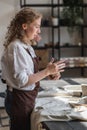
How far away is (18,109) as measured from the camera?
1.80 meters

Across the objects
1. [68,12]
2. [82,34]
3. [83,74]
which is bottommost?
[83,74]

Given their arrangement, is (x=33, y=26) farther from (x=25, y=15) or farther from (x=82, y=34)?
(x=82, y=34)

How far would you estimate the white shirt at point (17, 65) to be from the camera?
1.73 metres

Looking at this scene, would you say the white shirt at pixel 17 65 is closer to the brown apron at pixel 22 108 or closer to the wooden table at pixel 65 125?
the brown apron at pixel 22 108

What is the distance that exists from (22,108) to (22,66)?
0.24 m

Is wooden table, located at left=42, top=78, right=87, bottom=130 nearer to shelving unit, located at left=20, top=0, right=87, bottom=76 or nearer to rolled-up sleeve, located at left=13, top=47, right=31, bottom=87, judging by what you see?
rolled-up sleeve, located at left=13, top=47, right=31, bottom=87

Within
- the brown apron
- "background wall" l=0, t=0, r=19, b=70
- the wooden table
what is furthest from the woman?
"background wall" l=0, t=0, r=19, b=70

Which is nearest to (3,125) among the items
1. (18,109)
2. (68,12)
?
(18,109)

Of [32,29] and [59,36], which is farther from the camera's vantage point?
[59,36]

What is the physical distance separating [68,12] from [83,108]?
14.8 ft

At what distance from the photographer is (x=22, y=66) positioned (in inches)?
68.2

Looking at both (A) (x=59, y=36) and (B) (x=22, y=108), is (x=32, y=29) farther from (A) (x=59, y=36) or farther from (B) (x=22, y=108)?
(A) (x=59, y=36)

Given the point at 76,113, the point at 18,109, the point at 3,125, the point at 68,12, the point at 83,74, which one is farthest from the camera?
the point at 83,74

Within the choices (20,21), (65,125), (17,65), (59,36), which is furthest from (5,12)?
(65,125)
